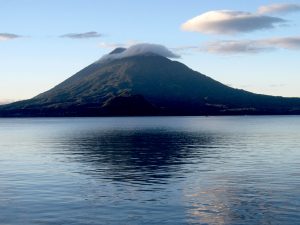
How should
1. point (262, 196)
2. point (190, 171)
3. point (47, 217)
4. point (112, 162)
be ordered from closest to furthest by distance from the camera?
point (47, 217), point (262, 196), point (190, 171), point (112, 162)

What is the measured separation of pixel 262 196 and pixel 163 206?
969 cm

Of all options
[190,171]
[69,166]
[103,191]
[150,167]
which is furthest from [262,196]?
[69,166]

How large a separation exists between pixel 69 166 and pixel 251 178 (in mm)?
26129

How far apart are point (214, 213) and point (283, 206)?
610 cm

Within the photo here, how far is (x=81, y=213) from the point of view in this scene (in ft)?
120

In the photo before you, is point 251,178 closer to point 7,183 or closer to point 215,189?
point 215,189

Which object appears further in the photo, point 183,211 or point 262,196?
point 262,196

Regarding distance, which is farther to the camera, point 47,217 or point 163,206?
point 163,206

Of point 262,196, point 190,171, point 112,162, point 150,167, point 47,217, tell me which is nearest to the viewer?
point 47,217

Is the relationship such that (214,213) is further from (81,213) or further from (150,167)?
(150,167)

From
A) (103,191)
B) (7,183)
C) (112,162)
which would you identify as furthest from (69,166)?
(103,191)

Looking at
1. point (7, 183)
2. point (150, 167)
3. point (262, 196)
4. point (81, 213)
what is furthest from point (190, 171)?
point (81, 213)

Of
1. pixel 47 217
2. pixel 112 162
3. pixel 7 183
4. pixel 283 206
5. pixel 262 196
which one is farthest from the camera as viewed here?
pixel 112 162

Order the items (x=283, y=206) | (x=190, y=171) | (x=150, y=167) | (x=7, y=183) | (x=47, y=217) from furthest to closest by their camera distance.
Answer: (x=150, y=167), (x=190, y=171), (x=7, y=183), (x=283, y=206), (x=47, y=217)
